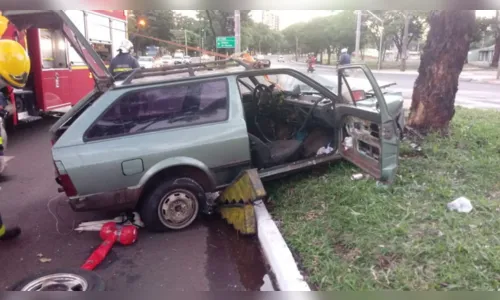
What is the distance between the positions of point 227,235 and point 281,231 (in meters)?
0.57

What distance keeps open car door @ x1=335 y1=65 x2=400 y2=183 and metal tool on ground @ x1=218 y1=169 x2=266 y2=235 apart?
1112mm

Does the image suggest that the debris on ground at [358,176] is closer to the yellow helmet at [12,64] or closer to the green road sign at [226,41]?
the yellow helmet at [12,64]

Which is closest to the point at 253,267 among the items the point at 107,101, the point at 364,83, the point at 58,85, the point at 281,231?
the point at 281,231

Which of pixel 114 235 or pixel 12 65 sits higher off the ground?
pixel 12 65

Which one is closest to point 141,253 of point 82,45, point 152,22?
point 82,45

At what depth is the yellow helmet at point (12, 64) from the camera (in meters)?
4.37

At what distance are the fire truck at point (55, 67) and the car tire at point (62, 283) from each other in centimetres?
686

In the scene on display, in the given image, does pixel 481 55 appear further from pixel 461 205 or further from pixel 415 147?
pixel 461 205

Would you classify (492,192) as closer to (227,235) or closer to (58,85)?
(227,235)

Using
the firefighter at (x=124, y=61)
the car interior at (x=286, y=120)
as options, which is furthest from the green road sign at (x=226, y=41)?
the car interior at (x=286, y=120)

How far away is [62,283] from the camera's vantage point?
298cm

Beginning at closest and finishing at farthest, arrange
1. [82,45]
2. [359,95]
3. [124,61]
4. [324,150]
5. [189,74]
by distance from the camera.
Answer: [189,74]
[324,150]
[82,45]
[359,95]
[124,61]

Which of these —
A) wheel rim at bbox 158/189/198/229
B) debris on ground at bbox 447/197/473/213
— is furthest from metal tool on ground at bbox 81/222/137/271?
debris on ground at bbox 447/197/473/213

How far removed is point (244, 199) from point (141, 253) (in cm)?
105
